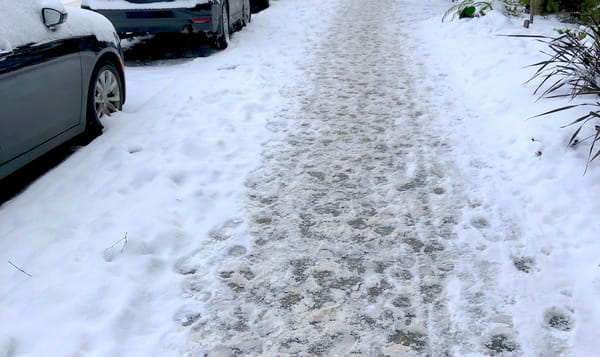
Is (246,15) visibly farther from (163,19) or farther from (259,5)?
(259,5)

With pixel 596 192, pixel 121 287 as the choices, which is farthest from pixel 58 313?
pixel 596 192

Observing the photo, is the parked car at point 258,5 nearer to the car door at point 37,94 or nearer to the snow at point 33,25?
the snow at point 33,25

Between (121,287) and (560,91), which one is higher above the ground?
(560,91)

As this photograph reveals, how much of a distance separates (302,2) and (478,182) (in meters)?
12.9

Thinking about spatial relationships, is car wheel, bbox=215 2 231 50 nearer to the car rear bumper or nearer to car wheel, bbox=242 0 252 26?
the car rear bumper

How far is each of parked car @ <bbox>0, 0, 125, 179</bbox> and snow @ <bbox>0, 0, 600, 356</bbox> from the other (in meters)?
0.33

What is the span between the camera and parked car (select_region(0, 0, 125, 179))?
13.5 feet

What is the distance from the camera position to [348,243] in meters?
3.88

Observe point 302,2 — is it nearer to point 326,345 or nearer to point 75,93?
point 75,93

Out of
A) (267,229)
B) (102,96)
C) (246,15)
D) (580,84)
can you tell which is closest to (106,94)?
(102,96)

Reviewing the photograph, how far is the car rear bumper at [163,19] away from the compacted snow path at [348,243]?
2.78 meters

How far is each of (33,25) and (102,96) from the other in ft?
4.19

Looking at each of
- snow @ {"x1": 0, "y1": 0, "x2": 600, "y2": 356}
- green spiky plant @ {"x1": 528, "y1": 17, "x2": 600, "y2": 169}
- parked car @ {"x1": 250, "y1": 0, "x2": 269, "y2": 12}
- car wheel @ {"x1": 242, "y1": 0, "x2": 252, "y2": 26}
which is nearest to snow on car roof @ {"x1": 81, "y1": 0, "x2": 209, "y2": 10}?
snow @ {"x1": 0, "y1": 0, "x2": 600, "y2": 356}

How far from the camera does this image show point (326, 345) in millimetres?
2979
